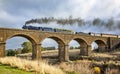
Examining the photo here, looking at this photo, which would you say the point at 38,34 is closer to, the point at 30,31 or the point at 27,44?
the point at 30,31

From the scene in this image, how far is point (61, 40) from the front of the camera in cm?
5709

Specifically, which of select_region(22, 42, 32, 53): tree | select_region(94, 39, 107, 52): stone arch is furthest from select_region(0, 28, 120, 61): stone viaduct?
select_region(22, 42, 32, 53): tree

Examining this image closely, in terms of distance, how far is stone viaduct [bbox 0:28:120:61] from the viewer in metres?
46.4

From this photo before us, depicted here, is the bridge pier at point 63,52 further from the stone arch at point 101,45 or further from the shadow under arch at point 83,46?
the stone arch at point 101,45

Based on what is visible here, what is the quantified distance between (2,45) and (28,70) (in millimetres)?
35076

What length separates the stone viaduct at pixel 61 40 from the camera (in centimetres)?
4644

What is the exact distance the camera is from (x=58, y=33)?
5638 centimetres

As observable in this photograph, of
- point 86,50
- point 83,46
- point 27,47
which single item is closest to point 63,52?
point 86,50

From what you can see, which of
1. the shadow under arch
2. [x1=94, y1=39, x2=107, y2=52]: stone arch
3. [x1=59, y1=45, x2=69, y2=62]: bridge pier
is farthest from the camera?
[x1=94, y1=39, x2=107, y2=52]: stone arch

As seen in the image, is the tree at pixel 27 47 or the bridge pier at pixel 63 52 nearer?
the bridge pier at pixel 63 52

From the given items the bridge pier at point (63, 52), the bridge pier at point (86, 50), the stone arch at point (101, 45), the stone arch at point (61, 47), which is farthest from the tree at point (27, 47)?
the bridge pier at point (63, 52)

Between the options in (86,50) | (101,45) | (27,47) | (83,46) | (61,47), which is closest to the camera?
(61,47)

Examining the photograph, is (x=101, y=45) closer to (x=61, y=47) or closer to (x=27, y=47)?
(x=61, y=47)

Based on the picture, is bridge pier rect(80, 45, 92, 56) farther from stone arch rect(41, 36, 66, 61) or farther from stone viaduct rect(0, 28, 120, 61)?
stone arch rect(41, 36, 66, 61)
